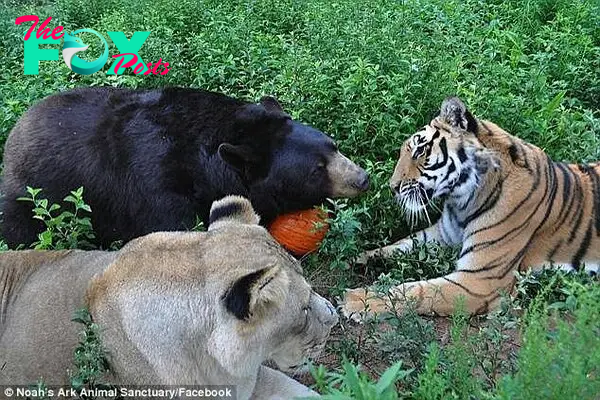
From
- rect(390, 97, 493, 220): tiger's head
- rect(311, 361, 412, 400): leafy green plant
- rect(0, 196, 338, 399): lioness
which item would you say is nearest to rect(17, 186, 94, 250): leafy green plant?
rect(0, 196, 338, 399): lioness

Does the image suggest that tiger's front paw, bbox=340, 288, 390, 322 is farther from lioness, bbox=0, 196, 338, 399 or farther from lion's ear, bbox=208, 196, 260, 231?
lion's ear, bbox=208, 196, 260, 231

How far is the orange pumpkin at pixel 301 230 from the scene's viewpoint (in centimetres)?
592

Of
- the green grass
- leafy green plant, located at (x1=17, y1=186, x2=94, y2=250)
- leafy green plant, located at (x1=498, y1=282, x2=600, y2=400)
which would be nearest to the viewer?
leafy green plant, located at (x1=498, y1=282, x2=600, y2=400)

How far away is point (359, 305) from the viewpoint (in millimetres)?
5512

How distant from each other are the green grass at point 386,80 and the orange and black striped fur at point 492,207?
220 mm

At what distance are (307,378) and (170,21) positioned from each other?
5295mm

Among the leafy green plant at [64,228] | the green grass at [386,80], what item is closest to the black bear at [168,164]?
the leafy green plant at [64,228]

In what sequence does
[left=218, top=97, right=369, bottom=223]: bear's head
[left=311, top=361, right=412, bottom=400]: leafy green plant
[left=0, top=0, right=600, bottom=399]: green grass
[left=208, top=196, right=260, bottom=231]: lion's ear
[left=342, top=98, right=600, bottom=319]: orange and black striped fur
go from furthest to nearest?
[left=218, top=97, right=369, bottom=223]: bear's head
[left=342, top=98, right=600, bottom=319]: orange and black striped fur
[left=0, top=0, right=600, bottom=399]: green grass
[left=208, top=196, right=260, bottom=231]: lion's ear
[left=311, top=361, right=412, bottom=400]: leafy green plant

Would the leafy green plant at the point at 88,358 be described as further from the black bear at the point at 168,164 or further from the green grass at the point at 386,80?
the black bear at the point at 168,164

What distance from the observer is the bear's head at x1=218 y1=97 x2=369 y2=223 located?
240 inches

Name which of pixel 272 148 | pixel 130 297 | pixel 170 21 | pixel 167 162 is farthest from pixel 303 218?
pixel 170 21

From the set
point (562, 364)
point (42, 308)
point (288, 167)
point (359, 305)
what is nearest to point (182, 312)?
point (42, 308)

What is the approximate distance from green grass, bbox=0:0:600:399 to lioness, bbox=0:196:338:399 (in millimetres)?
781

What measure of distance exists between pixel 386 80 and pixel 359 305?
208 centimetres
